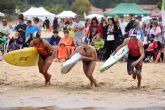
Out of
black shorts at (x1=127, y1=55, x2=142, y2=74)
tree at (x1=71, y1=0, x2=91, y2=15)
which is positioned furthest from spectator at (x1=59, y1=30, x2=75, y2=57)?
tree at (x1=71, y1=0, x2=91, y2=15)

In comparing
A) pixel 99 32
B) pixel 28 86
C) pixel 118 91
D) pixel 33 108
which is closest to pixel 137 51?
pixel 118 91

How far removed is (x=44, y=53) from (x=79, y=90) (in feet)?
4.51

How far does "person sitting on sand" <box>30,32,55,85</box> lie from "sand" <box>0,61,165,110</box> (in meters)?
0.44

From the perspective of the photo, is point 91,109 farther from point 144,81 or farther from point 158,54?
point 158,54

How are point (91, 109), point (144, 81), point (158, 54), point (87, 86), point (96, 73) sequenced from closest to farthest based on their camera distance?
point (91, 109) < point (87, 86) < point (144, 81) < point (96, 73) < point (158, 54)

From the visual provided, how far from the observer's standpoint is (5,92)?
1217 centimetres

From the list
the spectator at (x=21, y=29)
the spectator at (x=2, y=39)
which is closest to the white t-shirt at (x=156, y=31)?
the spectator at (x=21, y=29)

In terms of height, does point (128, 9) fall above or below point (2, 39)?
above

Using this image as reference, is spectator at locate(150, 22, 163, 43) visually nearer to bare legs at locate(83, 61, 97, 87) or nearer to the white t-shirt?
the white t-shirt

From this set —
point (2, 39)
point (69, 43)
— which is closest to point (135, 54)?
point (69, 43)

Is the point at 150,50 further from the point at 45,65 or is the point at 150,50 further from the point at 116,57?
the point at 45,65

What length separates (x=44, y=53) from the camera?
42.9 ft

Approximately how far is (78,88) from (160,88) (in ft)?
6.42

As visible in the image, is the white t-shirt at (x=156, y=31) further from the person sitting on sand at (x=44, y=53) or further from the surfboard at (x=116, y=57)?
the person sitting on sand at (x=44, y=53)
